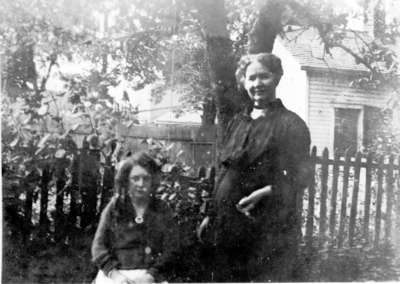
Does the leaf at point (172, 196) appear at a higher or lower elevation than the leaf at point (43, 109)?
lower

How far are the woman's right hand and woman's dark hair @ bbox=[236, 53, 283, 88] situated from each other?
140cm

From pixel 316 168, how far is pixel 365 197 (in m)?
0.50

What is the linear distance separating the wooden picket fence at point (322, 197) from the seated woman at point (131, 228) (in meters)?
0.09

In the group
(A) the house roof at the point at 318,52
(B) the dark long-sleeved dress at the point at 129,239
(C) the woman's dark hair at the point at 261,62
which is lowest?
(B) the dark long-sleeved dress at the point at 129,239

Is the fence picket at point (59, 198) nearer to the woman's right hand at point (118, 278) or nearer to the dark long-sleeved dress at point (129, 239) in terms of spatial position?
the dark long-sleeved dress at point (129, 239)

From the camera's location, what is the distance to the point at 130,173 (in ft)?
9.14

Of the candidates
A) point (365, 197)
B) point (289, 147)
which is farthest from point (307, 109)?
point (365, 197)

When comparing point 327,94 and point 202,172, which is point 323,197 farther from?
point 202,172

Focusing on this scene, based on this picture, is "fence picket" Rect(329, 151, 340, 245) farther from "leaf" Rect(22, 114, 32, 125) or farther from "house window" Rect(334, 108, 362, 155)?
"leaf" Rect(22, 114, 32, 125)

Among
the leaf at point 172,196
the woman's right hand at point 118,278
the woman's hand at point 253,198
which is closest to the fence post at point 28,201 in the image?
the woman's right hand at point 118,278

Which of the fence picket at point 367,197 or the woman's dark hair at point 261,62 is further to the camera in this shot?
the fence picket at point 367,197

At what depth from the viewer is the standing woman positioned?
2846 mm

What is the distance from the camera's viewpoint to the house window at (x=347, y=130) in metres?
3.02

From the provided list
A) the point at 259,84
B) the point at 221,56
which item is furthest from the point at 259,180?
the point at 221,56
